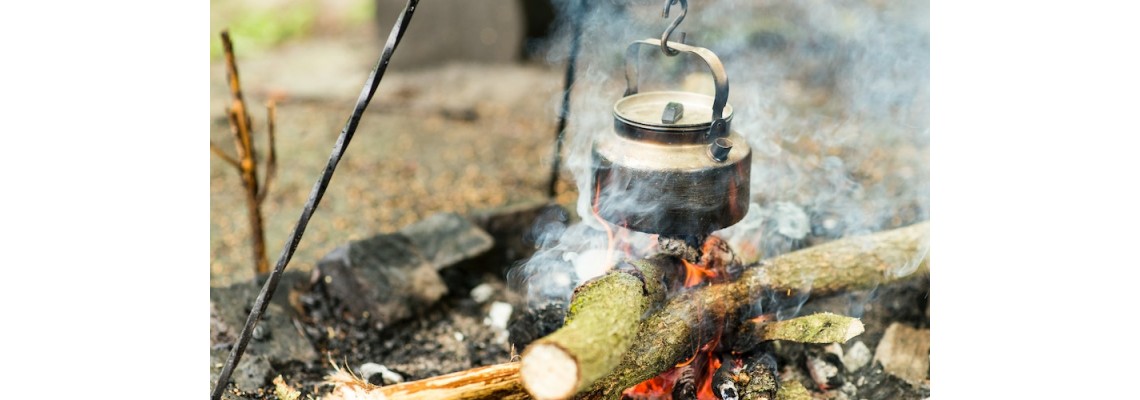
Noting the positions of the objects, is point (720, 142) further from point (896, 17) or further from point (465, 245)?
point (896, 17)

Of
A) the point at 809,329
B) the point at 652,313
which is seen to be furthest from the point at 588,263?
the point at 809,329

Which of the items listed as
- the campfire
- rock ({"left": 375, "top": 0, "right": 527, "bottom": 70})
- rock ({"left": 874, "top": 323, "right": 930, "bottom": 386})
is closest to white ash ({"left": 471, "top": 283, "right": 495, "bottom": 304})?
the campfire

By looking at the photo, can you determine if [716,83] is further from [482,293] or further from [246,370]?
[246,370]

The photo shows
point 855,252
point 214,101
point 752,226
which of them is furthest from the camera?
point 214,101

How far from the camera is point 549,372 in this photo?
2646mm

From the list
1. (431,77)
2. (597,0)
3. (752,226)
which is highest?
(597,0)

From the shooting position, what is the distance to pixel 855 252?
13.7 ft

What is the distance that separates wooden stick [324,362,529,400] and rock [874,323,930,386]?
6.81 feet

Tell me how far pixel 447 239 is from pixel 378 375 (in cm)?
112

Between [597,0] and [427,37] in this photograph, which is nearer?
[597,0]

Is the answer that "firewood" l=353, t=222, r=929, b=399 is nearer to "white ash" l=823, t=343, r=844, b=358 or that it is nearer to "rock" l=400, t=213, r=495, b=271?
"white ash" l=823, t=343, r=844, b=358
